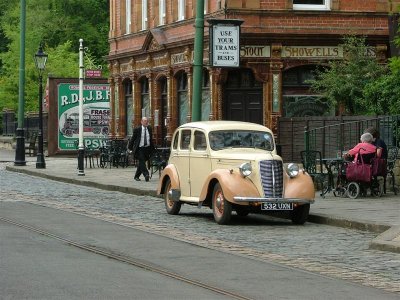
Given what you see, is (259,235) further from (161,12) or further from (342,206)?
(161,12)

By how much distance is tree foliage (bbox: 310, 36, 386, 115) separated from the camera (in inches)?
1467

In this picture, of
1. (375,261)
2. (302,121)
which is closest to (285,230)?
(375,261)

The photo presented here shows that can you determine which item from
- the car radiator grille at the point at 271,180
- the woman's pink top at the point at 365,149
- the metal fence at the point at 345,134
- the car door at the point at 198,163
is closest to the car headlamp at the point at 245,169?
the car radiator grille at the point at 271,180

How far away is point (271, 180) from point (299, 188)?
50 centimetres

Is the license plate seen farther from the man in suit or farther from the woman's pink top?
the man in suit

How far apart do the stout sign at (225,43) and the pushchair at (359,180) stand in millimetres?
3358

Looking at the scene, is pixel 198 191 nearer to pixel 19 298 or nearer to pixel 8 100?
pixel 19 298

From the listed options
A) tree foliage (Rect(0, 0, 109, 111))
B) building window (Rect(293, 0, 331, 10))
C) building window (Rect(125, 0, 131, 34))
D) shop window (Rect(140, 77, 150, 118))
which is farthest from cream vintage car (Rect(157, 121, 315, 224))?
tree foliage (Rect(0, 0, 109, 111))

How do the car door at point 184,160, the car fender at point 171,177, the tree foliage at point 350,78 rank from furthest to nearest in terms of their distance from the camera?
the tree foliage at point 350,78 < the car fender at point 171,177 < the car door at point 184,160

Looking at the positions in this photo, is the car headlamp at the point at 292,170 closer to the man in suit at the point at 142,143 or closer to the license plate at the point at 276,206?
the license plate at the point at 276,206

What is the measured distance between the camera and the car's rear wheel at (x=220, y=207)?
2095 centimetres

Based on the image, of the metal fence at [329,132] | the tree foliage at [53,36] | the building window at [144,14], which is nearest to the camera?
the metal fence at [329,132]

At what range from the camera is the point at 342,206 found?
2375cm

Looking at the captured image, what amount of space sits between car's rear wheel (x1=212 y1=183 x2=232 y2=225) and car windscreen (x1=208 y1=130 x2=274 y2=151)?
1.06 meters
